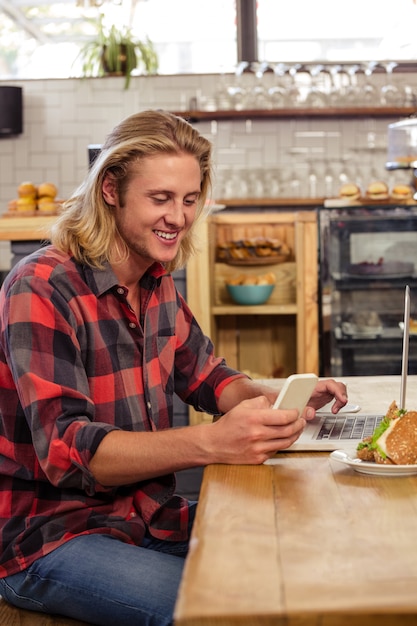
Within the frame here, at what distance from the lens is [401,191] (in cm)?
509

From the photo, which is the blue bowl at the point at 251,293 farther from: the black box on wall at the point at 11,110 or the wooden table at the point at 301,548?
the wooden table at the point at 301,548

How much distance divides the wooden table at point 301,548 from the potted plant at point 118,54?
545 cm

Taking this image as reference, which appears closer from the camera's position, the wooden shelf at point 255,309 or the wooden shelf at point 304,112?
the wooden shelf at point 255,309

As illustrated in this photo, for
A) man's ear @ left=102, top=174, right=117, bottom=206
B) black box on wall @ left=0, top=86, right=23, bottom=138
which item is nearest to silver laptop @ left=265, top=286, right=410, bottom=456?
man's ear @ left=102, top=174, right=117, bottom=206

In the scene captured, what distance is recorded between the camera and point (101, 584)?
1.65m

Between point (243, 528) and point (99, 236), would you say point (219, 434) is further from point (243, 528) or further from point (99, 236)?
point (99, 236)

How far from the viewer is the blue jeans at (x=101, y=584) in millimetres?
1609

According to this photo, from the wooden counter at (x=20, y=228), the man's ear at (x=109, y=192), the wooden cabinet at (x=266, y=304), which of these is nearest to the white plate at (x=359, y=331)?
the wooden cabinet at (x=266, y=304)

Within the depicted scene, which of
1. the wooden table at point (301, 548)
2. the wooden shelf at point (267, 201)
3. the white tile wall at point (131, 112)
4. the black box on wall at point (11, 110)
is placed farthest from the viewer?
the white tile wall at point (131, 112)

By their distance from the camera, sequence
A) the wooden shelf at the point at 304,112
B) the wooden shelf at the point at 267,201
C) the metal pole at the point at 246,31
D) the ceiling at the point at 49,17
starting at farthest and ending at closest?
the ceiling at the point at 49,17 < the metal pole at the point at 246,31 < the wooden shelf at the point at 304,112 < the wooden shelf at the point at 267,201

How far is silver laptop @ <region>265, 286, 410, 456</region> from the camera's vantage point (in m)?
1.77

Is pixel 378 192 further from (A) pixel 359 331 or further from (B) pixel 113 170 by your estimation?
(B) pixel 113 170

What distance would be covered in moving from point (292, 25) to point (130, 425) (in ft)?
18.2

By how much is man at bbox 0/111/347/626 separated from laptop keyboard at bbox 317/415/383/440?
55mm
